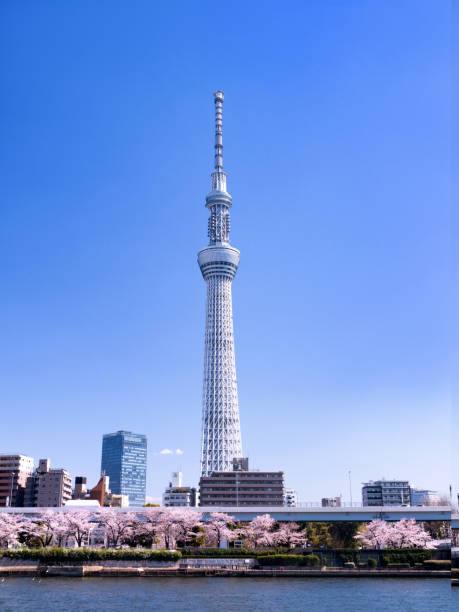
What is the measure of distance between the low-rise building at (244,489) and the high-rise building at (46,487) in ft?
106

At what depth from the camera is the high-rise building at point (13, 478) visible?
13288cm

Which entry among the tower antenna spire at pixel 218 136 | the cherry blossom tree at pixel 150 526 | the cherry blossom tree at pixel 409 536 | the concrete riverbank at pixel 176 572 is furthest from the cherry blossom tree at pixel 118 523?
the tower antenna spire at pixel 218 136

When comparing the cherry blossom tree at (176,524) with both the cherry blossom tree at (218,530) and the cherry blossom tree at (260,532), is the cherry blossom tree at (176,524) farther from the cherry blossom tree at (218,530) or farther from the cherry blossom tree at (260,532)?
the cherry blossom tree at (260,532)

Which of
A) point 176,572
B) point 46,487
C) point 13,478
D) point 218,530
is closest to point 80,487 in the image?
point 46,487

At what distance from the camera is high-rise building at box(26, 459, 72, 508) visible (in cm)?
13475

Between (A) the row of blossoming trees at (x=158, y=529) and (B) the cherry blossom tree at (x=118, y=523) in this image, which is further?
(B) the cherry blossom tree at (x=118, y=523)

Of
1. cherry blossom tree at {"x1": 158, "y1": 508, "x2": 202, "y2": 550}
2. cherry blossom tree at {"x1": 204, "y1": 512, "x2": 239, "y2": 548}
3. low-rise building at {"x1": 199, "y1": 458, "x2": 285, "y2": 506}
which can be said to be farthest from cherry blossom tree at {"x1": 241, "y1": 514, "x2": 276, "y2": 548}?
low-rise building at {"x1": 199, "y1": 458, "x2": 285, "y2": 506}

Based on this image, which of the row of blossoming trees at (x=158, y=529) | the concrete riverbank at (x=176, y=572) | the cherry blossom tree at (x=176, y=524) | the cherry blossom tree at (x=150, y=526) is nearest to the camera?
the concrete riverbank at (x=176, y=572)

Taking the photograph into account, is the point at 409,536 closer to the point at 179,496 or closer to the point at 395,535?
the point at 395,535

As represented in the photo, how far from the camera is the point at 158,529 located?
233 ft

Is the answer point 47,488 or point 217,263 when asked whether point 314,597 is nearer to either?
point 47,488

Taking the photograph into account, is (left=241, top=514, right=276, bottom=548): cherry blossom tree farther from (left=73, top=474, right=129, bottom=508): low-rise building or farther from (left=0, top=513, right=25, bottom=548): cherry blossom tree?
(left=73, top=474, right=129, bottom=508): low-rise building

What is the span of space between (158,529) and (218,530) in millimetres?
6450

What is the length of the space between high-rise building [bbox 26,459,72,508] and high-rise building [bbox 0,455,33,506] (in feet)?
8.06
